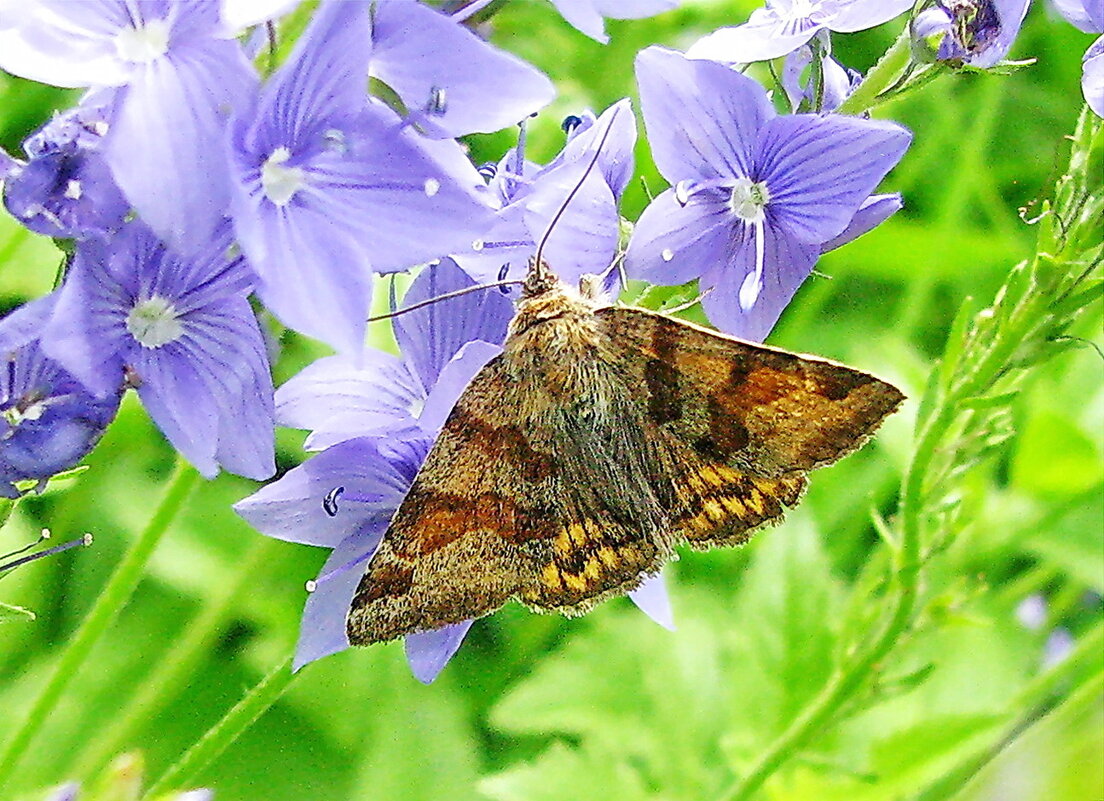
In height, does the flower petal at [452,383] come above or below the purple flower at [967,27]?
below

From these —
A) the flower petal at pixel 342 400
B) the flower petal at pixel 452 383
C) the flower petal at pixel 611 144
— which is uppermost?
the flower petal at pixel 611 144

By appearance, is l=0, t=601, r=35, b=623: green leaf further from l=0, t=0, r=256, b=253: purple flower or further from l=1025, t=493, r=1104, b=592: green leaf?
l=1025, t=493, r=1104, b=592: green leaf

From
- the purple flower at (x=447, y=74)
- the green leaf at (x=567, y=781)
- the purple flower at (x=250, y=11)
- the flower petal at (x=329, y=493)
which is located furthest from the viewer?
the green leaf at (x=567, y=781)

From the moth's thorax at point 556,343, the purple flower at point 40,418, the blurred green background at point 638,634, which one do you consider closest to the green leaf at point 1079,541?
the blurred green background at point 638,634

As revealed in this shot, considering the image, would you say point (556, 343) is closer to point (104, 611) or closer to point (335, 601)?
point (335, 601)

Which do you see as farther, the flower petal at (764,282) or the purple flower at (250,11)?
the flower petal at (764,282)

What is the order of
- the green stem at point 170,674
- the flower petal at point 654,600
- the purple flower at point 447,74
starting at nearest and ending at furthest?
the purple flower at point 447,74
the flower petal at point 654,600
the green stem at point 170,674

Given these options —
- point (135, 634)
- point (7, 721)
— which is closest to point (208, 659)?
point (135, 634)

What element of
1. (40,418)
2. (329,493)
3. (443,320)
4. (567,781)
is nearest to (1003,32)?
(443,320)

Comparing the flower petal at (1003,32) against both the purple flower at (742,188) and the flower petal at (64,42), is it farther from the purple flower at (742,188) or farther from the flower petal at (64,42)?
the flower petal at (64,42)
